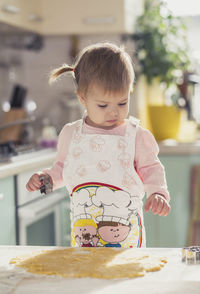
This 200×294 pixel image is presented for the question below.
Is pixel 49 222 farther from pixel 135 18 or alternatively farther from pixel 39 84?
pixel 135 18

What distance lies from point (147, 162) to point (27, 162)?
2.94 ft

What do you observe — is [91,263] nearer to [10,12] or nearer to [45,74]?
[10,12]

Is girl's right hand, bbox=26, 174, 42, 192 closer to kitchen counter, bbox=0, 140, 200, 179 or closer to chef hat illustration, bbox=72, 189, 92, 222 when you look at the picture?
chef hat illustration, bbox=72, 189, 92, 222

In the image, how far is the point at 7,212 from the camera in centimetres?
185

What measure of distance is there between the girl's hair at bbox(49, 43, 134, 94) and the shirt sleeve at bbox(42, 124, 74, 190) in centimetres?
14

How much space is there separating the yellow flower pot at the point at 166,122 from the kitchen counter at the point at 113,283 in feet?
6.82

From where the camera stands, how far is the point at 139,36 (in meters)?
2.78

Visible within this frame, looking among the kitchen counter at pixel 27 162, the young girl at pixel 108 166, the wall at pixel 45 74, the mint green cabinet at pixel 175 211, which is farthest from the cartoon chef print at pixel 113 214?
the wall at pixel 45 74

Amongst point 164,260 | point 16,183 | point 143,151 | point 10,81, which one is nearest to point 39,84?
point 10,81

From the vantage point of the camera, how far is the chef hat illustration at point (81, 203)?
1.16 m

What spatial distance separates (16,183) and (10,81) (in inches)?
44.1

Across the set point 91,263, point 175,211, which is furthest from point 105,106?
point 175,211

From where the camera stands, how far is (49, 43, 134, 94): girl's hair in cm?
112

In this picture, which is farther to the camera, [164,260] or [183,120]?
[183,120]
